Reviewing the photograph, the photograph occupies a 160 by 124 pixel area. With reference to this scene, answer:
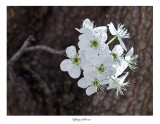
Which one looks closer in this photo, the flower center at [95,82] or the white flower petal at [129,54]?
the flower center at [95,82]

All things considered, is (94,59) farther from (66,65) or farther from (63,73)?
(63,73)

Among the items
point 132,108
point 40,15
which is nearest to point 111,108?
point 132,108

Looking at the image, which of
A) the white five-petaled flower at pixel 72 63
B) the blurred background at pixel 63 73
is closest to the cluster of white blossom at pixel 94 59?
the white five-petaled flower at pixel 72 63

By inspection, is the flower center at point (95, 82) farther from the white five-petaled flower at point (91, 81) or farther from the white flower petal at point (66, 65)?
the white flower petal at point (66, 65)

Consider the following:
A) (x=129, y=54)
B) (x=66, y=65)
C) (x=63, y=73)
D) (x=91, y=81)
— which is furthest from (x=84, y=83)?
(x=63, y=73)

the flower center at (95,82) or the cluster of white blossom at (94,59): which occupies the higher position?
the cluster of white blossom at (94,59)

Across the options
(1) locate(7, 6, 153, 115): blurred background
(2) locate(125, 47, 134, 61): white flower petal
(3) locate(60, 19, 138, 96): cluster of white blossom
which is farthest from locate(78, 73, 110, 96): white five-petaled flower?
(1) locate(7, 6, 153, 115): blurred background

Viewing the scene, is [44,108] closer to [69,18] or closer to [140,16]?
[69,18]
